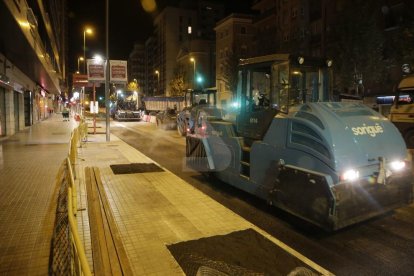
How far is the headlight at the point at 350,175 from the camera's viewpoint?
537 cm

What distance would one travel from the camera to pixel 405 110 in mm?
14922

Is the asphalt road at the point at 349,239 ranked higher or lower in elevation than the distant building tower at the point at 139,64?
lower

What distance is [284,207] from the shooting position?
19.5ft

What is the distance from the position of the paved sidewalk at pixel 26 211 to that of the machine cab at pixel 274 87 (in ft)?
14.0

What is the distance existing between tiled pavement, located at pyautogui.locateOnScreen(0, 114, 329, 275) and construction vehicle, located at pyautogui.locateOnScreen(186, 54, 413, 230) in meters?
→ 0.88

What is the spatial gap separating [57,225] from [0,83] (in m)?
13.9

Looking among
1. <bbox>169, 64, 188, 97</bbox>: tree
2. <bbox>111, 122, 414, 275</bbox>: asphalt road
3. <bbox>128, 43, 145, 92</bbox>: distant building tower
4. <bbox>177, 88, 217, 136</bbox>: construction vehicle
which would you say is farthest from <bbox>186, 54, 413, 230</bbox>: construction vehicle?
<bbox>128, 43, 145, 92</bbox>: distant building tower

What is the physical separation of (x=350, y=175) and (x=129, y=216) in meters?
3.87

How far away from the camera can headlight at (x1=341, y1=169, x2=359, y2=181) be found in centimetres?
537

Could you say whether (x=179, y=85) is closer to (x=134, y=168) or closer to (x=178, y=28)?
(x=178, y=28)

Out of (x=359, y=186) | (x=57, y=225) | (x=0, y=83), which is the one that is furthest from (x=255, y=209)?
(x=0, y=83)

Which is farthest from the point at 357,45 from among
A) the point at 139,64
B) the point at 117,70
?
the point at 139,64

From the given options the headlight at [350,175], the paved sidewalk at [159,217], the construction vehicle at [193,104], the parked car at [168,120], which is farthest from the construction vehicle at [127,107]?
the headlight at [350,175]

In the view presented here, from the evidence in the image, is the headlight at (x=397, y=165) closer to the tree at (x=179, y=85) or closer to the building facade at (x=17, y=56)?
the building facade at (x=17, y=56)
